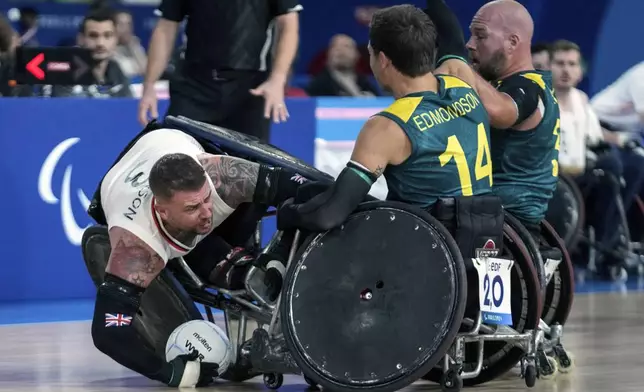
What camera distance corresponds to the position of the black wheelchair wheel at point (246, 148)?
684cm

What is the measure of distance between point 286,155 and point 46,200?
3.59 m

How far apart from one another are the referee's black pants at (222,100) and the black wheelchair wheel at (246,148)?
1610mm

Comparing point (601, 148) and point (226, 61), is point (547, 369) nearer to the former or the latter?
point (226, 61)

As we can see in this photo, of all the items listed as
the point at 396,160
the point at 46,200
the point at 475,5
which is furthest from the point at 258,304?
the point at 475,5

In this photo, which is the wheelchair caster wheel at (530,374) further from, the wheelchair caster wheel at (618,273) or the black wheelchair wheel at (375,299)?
the wheelchair caster wheel at (618,273)

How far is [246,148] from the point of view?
6.98 m

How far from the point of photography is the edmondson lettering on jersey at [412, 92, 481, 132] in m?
6.36

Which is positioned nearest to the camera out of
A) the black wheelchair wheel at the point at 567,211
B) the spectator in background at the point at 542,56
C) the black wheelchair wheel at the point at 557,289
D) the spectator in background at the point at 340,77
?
the black wheelchair wheel at the point at 557,289

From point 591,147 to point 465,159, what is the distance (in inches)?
245

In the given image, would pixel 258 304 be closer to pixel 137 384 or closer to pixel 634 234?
pixel 137 384

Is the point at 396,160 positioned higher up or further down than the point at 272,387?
higher up

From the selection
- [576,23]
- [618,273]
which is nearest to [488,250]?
[618,273]

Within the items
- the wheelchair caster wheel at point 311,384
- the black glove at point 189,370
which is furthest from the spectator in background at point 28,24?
the wheelchair caster wheel at point 311,384

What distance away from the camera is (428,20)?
255 inches
